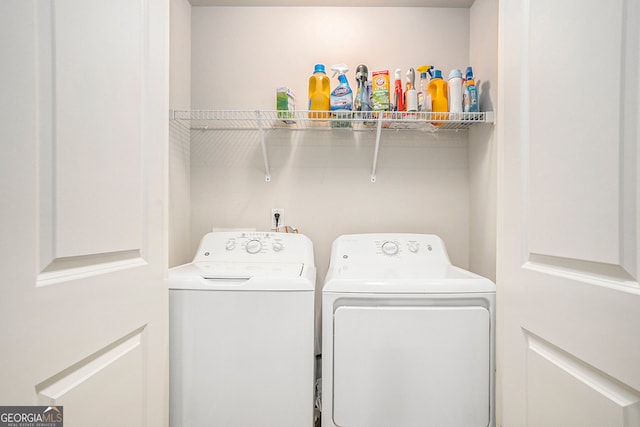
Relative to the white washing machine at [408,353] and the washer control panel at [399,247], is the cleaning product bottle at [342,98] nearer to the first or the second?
the washer control panel at [399,247]

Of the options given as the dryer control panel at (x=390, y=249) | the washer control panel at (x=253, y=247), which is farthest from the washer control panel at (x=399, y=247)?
the washer control panel at (x=253, y=247)

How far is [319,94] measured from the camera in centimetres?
173

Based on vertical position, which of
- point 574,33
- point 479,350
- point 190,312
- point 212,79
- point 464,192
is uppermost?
point 212,79

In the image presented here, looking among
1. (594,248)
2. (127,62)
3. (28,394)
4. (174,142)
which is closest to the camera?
(28,394)

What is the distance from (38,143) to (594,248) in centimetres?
115

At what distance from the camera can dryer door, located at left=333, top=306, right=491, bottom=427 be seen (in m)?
1.27

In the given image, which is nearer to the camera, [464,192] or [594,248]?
[594,248]

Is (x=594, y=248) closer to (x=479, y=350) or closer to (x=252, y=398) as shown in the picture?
(x=479, y=350)

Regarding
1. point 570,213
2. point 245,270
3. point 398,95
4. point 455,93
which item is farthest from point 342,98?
point 570,213

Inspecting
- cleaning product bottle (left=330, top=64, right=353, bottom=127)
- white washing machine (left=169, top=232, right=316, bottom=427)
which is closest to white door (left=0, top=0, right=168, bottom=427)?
white washing machine (left=169, top=232, right=316, bottom=427)

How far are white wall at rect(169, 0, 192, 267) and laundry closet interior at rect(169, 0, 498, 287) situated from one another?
23 mm

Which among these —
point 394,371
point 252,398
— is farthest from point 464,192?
point 252,398

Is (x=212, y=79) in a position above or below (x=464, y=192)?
above

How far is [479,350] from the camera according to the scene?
1.28 m
